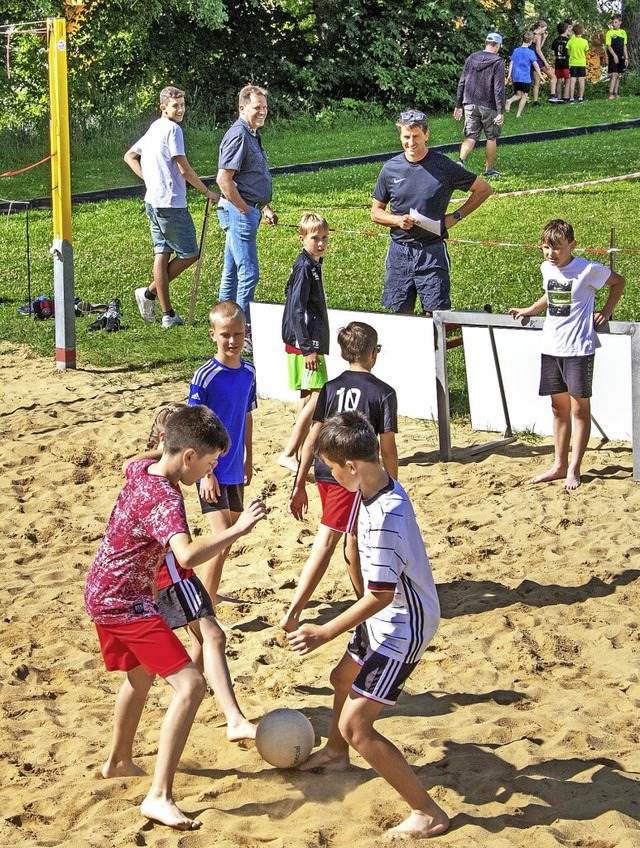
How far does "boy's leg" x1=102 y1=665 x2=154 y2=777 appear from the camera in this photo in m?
4.95

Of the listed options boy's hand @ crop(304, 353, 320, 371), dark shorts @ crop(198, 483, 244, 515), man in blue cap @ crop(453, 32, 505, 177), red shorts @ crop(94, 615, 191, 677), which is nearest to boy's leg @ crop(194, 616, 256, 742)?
red shorts @ crop(94, 615, 191, 677)

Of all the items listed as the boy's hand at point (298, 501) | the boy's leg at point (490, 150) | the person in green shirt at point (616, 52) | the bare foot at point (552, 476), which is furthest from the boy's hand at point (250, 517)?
the person in green shirt at point (616, 52)

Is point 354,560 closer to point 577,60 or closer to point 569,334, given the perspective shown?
point 569,334

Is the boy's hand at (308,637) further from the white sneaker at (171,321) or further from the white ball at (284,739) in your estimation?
the white sneaker at (171,321)

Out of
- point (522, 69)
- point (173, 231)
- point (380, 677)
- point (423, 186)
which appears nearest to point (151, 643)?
point (380, 677)

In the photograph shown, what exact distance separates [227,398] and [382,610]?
83.9 inches

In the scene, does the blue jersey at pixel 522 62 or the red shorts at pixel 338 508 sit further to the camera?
the blue jersey at pixel 522 62

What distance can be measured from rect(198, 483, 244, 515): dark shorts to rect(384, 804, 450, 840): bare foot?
2209 millimetres

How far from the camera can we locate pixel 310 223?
7922 millimetres

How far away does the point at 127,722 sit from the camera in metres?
4.99

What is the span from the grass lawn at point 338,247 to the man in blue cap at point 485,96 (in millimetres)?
809

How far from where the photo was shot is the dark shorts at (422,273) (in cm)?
952

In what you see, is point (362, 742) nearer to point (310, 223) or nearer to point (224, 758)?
point (224, 758)

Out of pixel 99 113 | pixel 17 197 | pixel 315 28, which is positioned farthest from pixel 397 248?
pixel 315 28
